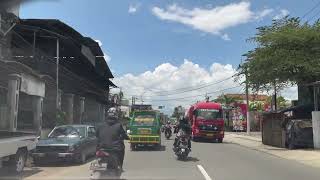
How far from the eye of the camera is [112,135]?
13.8 meters

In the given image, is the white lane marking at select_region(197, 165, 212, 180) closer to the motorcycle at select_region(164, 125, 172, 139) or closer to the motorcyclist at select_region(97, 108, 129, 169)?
the motorcyclist at select_region(97, 108, 129, 169)

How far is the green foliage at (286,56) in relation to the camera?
1223 inches

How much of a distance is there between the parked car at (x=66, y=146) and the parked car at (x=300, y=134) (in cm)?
1327

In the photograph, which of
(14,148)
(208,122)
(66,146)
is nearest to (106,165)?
(14,148)

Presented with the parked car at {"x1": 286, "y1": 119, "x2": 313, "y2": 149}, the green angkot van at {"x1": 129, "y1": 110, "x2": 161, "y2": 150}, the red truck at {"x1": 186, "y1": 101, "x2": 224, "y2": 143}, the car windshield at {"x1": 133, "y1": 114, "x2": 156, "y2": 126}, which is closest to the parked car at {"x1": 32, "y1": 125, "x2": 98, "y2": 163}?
the green angkot van at {"x1": 129, "y1": 110, "x2": 161, "y2": 150}

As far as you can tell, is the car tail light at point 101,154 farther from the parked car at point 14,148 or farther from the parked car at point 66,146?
the parked car at point 66,146

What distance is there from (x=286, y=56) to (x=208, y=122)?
→ 43.3ft

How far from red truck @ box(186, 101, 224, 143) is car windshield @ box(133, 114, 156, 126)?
39.7 feet

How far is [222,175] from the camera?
17.1 meters

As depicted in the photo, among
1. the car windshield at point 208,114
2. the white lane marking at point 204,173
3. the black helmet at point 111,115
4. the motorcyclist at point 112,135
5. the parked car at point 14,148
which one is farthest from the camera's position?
the car windshield at point 208,114

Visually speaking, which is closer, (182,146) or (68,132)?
(68,132)

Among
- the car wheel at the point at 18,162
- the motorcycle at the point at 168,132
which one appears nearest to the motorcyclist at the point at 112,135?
the car wheel at the point at 18,162

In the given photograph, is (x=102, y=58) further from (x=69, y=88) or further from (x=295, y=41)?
(x=295, y=41)

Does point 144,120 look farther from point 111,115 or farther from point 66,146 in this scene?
point 111,115
